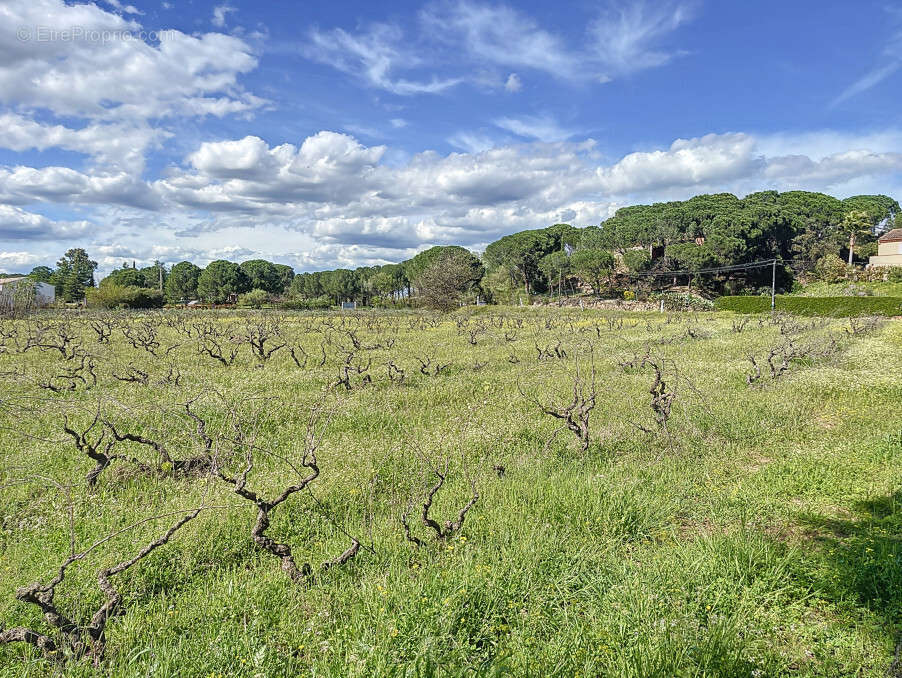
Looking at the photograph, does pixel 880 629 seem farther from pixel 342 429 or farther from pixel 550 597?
pixel 342 429

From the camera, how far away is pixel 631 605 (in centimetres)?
395

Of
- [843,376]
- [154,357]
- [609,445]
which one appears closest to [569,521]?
[609,445]

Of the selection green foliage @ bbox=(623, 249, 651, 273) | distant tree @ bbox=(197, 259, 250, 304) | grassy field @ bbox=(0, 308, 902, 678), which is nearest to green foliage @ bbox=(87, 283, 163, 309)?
distant tree @ bbox=(197, 259, 250, 304)

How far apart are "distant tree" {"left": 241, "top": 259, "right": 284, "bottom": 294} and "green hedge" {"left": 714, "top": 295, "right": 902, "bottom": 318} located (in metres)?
104

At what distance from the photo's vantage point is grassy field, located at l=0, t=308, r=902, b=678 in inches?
146

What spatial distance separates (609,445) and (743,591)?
4.45 metres

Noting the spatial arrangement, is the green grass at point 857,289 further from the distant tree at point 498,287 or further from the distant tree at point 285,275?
the distant tree at point 285,275

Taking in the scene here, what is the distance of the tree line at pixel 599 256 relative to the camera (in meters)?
69.8

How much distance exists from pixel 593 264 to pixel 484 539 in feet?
231

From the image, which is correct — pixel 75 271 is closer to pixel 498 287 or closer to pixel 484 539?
pixel 498 287

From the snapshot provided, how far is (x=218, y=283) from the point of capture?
339ft

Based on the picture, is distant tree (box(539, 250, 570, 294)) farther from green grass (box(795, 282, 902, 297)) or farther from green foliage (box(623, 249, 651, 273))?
green grass (box(795, 282, 902, 297))

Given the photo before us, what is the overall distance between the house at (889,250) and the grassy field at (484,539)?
7948cm

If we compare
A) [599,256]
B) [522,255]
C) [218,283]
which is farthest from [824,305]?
[218,283]
